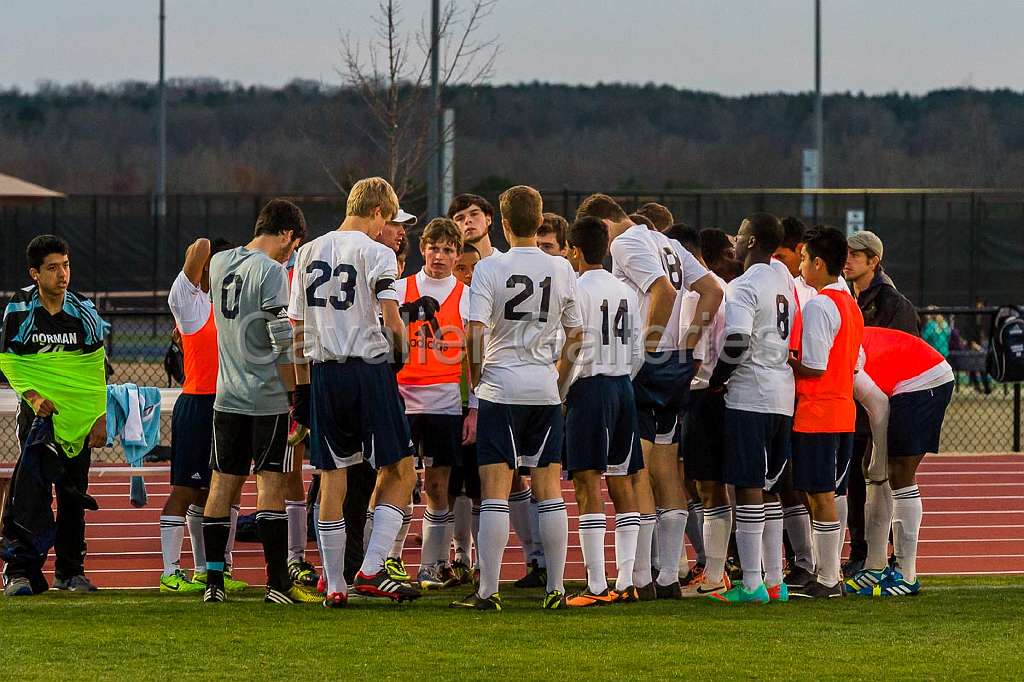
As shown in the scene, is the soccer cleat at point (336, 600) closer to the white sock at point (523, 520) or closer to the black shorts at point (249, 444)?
the black shorts at point (249, 444)

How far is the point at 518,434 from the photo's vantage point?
6949 mm

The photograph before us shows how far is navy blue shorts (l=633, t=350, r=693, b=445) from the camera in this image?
757cm

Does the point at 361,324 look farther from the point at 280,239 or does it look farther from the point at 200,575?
the point at 200,575

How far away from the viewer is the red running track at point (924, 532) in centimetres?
866

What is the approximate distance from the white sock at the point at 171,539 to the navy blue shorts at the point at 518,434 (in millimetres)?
1830

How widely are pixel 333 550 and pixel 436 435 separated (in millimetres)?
1019

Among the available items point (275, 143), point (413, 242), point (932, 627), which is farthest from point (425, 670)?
point (275, 143)

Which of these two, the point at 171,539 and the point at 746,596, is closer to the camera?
the point at 746,596

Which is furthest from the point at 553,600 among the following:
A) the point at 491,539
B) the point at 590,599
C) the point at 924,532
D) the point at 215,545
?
the point at 924,532

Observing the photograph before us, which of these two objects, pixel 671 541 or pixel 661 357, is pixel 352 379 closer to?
pixel 661 357

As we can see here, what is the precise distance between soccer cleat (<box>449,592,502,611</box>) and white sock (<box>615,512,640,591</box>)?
2.02 ft

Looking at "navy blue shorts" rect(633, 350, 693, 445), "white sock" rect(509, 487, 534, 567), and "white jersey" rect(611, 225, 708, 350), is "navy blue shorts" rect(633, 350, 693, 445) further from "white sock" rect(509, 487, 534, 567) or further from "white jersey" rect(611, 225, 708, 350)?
"white sock" rect(509, 487, 534, 567)

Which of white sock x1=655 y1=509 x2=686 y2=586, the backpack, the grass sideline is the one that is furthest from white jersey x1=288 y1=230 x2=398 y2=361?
the backpack

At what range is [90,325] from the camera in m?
7.77
